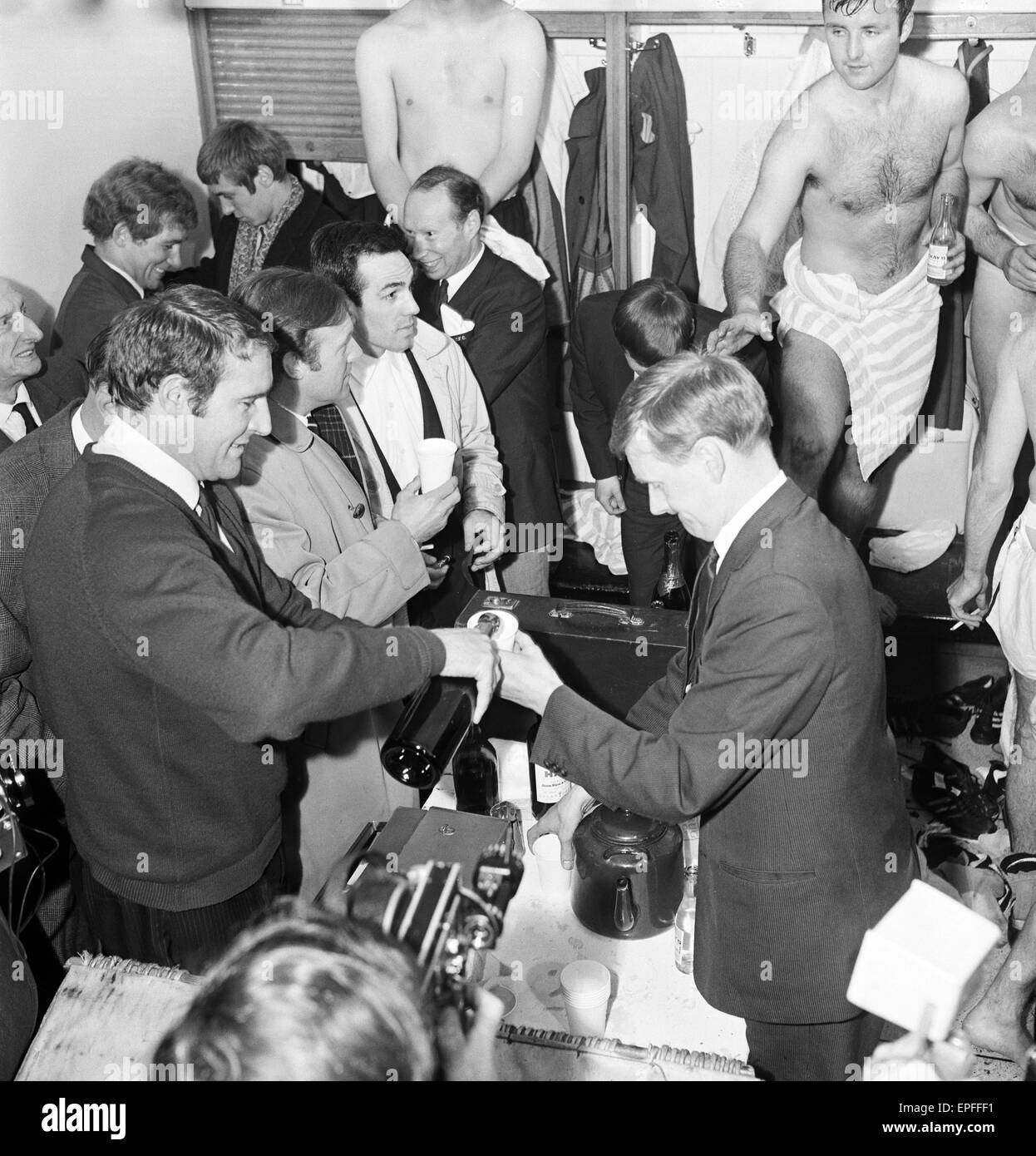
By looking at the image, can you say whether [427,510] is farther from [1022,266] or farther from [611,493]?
[1022,266]

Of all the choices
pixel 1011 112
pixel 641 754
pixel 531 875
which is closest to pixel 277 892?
pixel 531 875

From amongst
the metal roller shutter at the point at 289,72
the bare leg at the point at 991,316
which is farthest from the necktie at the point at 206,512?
the metal roller shutter at the point at 289,72

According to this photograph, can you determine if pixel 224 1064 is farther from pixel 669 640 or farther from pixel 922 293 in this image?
pixel 922 293

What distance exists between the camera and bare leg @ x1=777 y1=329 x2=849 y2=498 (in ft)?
14.4

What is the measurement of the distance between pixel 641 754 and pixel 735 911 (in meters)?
0.31

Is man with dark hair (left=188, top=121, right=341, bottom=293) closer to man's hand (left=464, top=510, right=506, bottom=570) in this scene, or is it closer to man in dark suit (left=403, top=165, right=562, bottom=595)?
man in dark suit (left=403, top=165, right=562, bottom=595)

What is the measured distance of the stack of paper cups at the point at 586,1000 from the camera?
177 centimetres

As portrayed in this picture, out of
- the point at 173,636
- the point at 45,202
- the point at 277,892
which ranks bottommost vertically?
the point at 277,892

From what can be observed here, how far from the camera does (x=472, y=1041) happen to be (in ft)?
4.20

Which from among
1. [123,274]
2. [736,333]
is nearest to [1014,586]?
[736,333]

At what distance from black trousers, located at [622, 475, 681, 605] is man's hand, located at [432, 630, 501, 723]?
2.02m

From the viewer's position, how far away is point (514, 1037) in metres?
1.69

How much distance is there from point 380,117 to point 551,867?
3.43 m

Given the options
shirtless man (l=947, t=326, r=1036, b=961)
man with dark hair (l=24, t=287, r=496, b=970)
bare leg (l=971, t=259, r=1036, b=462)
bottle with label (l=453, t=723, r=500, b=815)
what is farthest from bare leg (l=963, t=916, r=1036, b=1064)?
bare leg (l=971, t=259, r=1036, b=462)
